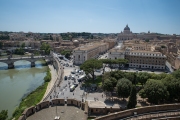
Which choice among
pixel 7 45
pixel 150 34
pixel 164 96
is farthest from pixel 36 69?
pixel 150 34

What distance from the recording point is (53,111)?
600 inches

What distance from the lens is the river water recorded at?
23.3 m

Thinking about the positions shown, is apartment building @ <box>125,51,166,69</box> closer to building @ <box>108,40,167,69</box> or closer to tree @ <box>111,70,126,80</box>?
building @ <box>108,40,167,69</box>

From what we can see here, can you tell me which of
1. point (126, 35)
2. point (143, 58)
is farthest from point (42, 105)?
point (126, 35)

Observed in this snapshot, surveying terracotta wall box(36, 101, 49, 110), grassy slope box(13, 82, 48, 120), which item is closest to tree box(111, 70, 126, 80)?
grassy slope box(13, 82, 48, 120)

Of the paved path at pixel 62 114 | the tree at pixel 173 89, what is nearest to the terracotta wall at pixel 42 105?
the paved path at pixel 62 114

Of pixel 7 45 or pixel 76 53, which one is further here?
pixel 7 45

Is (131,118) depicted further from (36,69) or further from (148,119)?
(36,69)

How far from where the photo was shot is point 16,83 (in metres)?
32.4

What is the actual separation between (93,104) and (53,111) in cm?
499

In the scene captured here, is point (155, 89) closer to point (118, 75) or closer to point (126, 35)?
point (118, 75)

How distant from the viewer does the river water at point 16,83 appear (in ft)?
76.4

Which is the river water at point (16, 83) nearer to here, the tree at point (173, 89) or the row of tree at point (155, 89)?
the row of tree at point (155, 89)

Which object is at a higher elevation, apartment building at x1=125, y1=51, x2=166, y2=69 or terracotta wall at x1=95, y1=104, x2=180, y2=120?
apartment building at x1=125, y1=51, x2=166, y2=69
